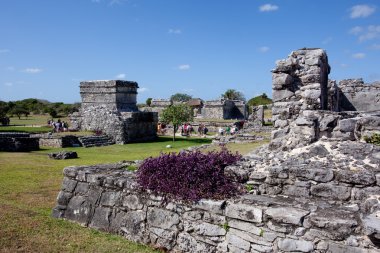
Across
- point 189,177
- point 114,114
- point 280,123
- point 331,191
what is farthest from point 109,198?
point 114,114

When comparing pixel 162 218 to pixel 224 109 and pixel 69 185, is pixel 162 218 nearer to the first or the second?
pixel 69 185

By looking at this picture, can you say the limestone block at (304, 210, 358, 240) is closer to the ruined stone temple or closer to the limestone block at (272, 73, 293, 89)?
the limestone block at (272, 73, 293, 89)

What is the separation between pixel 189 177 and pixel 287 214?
162cm

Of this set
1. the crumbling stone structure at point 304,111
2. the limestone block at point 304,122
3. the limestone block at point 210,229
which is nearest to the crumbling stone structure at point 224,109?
the crumbling stone structure at point 304,111

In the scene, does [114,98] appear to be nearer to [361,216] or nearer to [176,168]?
[176,168]

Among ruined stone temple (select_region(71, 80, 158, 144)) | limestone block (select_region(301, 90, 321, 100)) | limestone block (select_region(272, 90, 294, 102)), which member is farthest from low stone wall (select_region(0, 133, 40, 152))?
limestone block (select_region(301, 90, 321, 100))

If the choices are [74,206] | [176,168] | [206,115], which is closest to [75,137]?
[74,206]

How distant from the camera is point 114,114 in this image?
86.1 ft

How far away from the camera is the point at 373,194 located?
437cm

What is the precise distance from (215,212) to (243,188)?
59 cm

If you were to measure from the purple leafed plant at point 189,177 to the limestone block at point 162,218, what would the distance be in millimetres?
247

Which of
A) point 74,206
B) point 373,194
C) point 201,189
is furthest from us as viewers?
point 74,206

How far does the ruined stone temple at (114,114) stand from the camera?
25.8m

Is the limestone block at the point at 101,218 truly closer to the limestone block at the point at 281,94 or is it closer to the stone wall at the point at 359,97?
the limestone block at the point at 281,94
